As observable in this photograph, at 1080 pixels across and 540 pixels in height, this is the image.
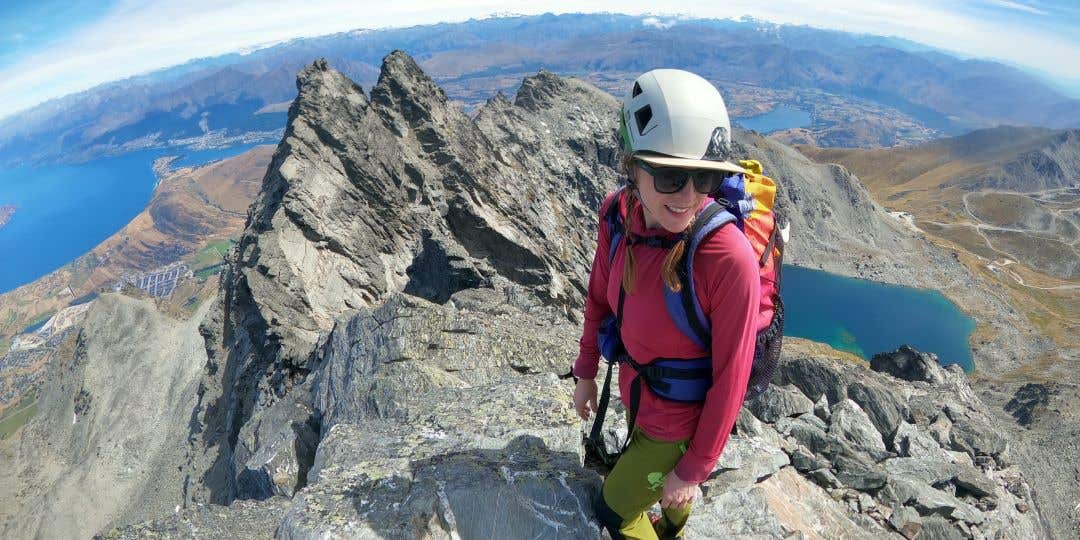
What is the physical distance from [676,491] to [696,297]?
235 cm

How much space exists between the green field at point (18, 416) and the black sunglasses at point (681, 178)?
581 feet

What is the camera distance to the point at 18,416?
138m

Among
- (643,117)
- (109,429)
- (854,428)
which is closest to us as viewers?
(643,117)

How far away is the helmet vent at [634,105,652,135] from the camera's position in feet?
17.1

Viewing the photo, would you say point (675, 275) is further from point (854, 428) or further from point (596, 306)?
point (854, 428)

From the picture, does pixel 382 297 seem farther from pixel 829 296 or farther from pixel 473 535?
pixel 829 296

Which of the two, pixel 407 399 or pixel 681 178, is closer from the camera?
pixel 681 178

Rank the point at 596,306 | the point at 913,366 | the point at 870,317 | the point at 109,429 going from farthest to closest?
the point at 870,317
the point at 109,429
the point at 913,366
the point at 596,306

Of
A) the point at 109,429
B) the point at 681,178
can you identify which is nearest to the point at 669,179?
the point at 681,178

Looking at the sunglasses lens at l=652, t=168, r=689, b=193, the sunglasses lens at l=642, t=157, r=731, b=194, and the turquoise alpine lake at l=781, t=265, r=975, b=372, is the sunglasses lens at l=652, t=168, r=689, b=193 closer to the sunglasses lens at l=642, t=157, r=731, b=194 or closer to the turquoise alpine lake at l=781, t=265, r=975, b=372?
the sunglasses lens at l=642, t=157, r=731, b=194

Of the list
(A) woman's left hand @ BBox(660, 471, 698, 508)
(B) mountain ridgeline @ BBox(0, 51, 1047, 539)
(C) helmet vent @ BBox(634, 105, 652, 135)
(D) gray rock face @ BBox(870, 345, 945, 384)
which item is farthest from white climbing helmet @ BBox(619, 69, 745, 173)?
(D) gray rock face @ BBox(870, 345, 945, 384)

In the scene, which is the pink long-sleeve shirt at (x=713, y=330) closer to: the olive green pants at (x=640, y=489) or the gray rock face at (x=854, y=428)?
the olive green pants at (x=640, y=489)

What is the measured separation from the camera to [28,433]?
6462cm

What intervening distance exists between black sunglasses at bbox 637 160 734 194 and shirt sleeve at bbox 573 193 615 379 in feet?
4.55
